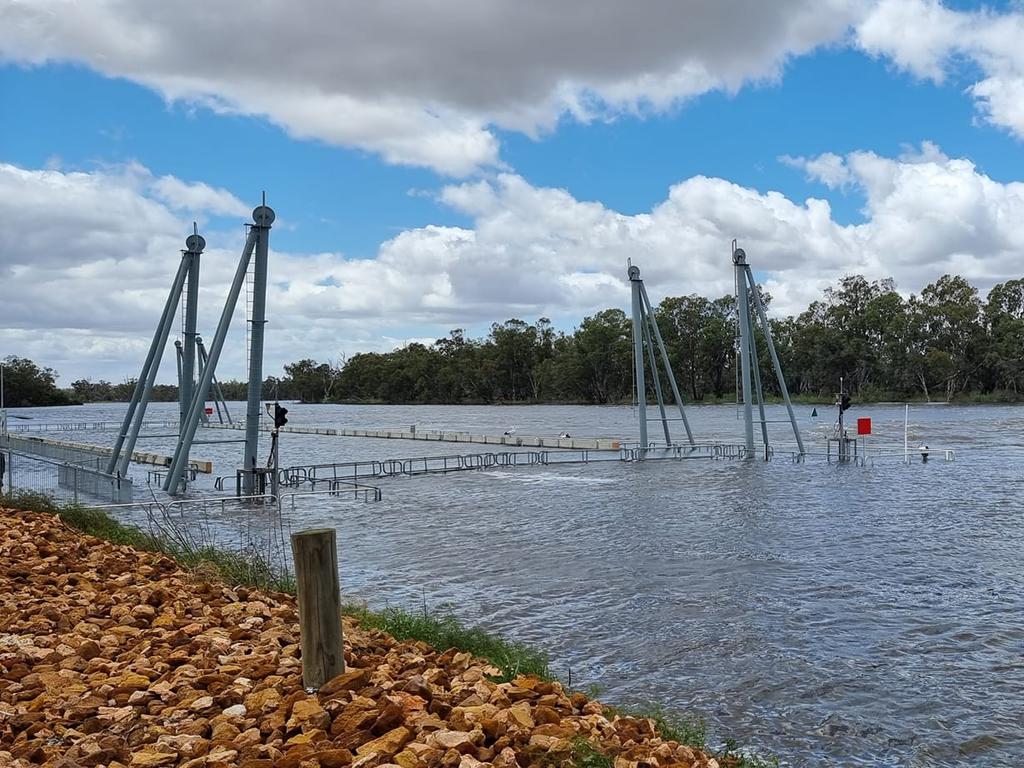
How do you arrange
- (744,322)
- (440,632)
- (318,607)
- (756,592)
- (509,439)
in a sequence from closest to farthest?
1. (318,607)
2. (440,632)
3. (756,592)
4. (744,322)
5. (509,439)

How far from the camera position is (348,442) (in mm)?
71562

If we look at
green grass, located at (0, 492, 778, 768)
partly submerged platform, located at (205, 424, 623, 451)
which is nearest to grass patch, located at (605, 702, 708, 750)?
green grass, located at (0, 492, 778, 768)

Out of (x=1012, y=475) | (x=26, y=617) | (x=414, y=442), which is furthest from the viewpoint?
(x=414, y=442)

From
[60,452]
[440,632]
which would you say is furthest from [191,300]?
[440,632]

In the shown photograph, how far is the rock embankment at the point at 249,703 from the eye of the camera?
5.38 meters

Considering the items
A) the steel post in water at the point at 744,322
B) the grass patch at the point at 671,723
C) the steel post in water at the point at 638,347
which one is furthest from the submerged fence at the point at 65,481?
the steel post in water at the point at 744,322

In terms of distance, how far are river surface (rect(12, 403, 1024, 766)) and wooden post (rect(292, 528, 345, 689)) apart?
4120 mm

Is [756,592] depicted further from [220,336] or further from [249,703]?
[220,336]

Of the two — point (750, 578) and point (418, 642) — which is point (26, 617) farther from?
point (750, 578)

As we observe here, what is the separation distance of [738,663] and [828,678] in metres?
1.06

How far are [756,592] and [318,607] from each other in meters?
10.3

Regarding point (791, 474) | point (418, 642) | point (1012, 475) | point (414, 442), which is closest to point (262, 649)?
point (418, 642)

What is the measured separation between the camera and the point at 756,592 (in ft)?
49.7

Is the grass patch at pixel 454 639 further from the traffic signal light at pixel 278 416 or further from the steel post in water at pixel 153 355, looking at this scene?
the steel post in water at pixel 153 355
